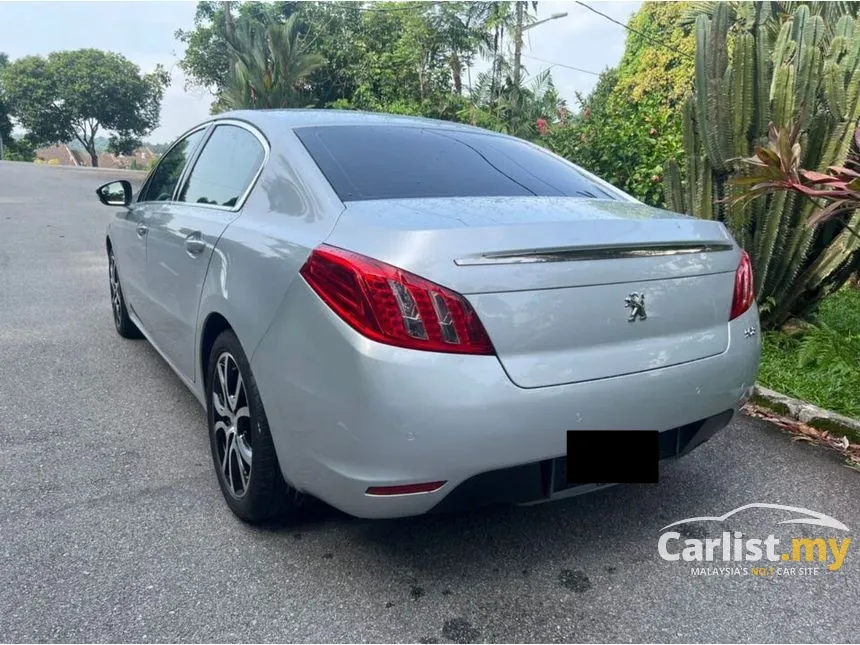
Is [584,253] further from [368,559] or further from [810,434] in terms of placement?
[810,434]

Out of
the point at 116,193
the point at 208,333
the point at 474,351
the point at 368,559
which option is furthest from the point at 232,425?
the point at 116,193

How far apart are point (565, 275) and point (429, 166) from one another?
991mm

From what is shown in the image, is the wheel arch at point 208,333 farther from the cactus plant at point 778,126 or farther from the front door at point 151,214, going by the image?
the cactus plant at point 778,126

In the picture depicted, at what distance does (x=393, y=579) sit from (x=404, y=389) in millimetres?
807

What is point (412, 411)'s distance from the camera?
1.92 meters

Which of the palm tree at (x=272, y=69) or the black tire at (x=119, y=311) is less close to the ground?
the palm tree at (x=272, y=69)

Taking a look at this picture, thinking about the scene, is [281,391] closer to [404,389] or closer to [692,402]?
[404,389]

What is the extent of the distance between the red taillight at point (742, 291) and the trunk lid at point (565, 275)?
65 millimetres

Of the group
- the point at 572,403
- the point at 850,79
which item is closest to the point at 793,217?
the point at 850,79

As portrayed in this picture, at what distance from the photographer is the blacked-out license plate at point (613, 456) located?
2.12m

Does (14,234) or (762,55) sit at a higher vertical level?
(762,55)

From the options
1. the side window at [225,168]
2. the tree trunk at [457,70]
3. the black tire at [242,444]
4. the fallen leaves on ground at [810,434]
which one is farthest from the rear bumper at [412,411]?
the tree trunk at [457,70]

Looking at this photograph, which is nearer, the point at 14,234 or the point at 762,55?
the point at 762,55

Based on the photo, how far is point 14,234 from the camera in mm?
10586
